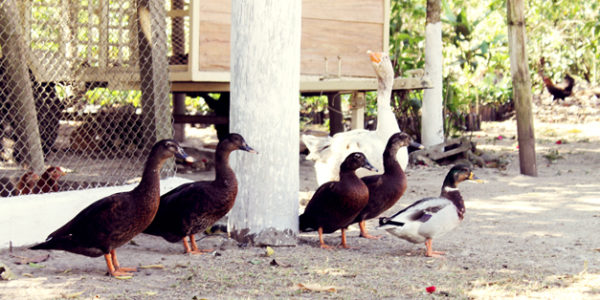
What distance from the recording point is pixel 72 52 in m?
7.48

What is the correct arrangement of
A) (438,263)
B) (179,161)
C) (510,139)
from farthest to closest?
(510,139) → (179,161) → (438,263)

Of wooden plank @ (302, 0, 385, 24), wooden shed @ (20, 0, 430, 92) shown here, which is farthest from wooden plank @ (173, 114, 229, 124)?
wooden plank @ (302, 0, 385, 24)

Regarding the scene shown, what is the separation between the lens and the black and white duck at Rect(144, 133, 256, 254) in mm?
5051

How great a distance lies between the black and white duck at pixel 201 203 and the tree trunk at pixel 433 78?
6338mm

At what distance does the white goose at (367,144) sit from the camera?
22.2 ft

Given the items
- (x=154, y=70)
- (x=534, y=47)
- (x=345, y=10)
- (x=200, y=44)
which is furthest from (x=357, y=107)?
(x=534, y=47)

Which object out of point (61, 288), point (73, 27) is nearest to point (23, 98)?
point (73, 27)

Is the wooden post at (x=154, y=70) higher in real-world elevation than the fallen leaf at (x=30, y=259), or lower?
higher

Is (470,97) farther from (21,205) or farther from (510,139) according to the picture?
(21,205)

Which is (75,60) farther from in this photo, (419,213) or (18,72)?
(419,213)

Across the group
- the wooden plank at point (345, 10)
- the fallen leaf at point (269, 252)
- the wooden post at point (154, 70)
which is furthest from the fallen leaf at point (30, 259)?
the wooden plank at point (345, 10)

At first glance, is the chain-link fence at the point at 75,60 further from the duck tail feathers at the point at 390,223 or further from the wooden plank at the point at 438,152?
the wooden plank at the point at 438,152

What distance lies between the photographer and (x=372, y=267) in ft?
15.8

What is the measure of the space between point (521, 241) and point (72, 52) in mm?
4784
